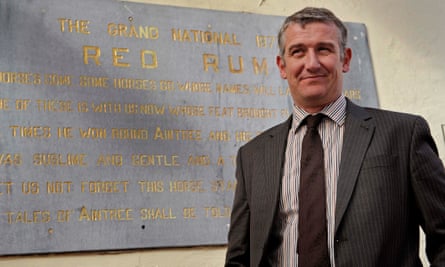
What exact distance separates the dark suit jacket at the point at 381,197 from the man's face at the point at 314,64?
102 millimetres

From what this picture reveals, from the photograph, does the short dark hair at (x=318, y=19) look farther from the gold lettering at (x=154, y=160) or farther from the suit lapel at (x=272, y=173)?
the gold lettering at (x=154, y=160)

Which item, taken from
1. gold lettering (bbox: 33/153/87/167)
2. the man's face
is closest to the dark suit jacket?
the man's face

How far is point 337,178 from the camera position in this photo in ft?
5.73

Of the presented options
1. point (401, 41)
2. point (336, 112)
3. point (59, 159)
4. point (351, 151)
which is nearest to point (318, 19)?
point (336, 112)

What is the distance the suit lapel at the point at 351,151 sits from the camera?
1.69 metres

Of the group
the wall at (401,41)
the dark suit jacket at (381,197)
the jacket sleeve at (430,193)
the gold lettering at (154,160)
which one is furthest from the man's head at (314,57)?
the wall at (401,41)

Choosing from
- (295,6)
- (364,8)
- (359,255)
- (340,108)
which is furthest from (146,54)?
(359,255)

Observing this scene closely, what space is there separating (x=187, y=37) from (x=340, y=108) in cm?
154

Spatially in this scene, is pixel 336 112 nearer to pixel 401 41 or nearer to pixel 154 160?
pixel 154 160

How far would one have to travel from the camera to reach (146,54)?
3.17 metres

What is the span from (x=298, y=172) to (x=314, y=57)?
0.32m

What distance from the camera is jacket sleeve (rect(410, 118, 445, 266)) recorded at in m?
1.67

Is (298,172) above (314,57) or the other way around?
the other way around

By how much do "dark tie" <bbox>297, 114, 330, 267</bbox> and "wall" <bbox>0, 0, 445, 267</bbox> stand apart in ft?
5.65
